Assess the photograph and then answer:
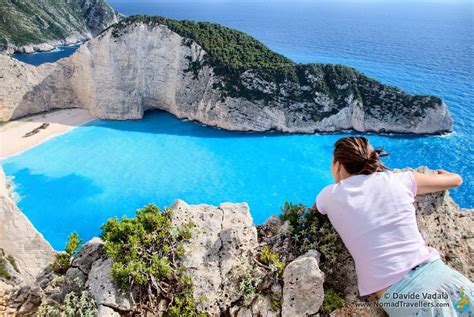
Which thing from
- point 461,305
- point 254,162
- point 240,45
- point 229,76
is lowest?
point 254,162

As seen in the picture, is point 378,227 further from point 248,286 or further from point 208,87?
point 208,87

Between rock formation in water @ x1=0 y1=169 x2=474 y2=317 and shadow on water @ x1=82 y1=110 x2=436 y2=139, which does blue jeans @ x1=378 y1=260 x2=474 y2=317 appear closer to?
rock formation in water @ x1=0 y1=169 x2=474 y2=317

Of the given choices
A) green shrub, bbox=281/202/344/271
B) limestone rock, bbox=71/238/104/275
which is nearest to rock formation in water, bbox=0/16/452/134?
limestone rock, bbox=71/238/104/275

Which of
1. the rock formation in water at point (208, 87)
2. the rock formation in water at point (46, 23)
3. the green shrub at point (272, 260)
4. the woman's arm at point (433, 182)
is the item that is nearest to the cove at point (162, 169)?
the rock formation in water at point (208, 87)

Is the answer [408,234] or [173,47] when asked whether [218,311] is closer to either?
[408,234]

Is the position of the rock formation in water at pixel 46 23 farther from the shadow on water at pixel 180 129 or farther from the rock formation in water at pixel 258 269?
the rock formation in water at pixel 258 269

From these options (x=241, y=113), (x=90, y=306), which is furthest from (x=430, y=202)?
(x=241, y=113)
